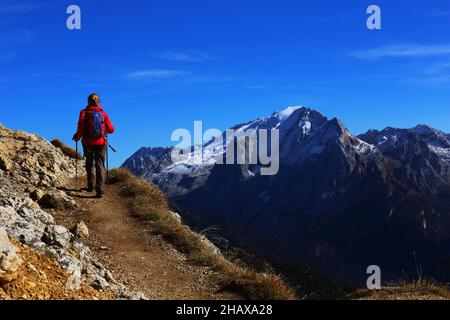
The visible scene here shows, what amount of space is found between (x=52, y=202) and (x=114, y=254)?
18.4ft

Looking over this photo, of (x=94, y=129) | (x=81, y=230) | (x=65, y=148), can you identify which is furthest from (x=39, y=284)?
(x=65, y=148)

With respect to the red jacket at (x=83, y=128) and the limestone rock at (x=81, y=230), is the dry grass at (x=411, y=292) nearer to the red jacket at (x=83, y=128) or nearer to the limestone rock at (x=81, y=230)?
the limestone rock at (x=81, y=230)

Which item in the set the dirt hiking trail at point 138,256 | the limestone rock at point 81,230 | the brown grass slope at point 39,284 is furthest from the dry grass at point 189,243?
the brown grass slope at point 39,284

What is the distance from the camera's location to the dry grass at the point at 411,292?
1416 centimetres

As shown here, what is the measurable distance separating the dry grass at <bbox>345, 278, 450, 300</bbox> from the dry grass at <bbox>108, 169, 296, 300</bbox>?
85.0 inches

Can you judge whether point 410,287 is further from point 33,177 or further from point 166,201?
point 33,177

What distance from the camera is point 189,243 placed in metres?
18.8

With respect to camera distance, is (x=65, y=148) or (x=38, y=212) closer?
(x=38, y=212)

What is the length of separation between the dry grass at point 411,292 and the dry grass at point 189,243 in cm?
216

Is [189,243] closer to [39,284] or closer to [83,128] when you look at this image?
Result: [83,128]

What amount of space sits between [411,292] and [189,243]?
25.1ft
